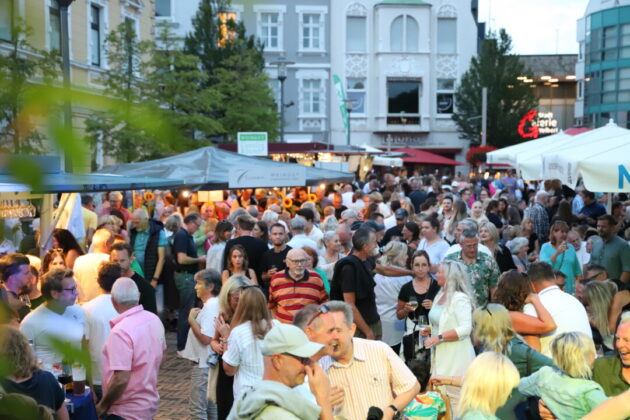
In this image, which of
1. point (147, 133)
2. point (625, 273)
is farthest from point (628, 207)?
point (147, 133)

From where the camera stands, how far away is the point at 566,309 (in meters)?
6.09

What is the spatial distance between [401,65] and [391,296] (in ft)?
131

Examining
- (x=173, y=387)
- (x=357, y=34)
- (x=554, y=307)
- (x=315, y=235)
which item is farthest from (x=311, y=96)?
(x=554, y=307)

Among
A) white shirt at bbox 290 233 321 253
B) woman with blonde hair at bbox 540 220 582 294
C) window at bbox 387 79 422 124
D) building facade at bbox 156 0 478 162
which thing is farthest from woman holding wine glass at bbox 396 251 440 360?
window at bbox 387 79 422 124

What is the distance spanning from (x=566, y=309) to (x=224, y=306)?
2.56 meters

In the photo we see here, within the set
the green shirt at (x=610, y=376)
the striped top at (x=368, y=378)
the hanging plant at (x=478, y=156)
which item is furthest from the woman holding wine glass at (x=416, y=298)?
the hanging plant at (x=478, y=156)

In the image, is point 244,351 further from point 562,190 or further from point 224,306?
point 562,190

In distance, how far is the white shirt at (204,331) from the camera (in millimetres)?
6383

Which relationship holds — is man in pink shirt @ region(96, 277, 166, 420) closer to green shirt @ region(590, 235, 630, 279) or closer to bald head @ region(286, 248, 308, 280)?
bald head @ region(286, 248, 308, 280)

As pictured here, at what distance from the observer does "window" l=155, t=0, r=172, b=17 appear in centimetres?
234

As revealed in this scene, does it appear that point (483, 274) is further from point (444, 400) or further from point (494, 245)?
point (444, 400)

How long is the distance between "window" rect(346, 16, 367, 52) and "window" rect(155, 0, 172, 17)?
45.1m

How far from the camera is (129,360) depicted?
17.2 ft

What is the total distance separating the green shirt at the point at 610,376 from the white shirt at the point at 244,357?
209 centimetres
